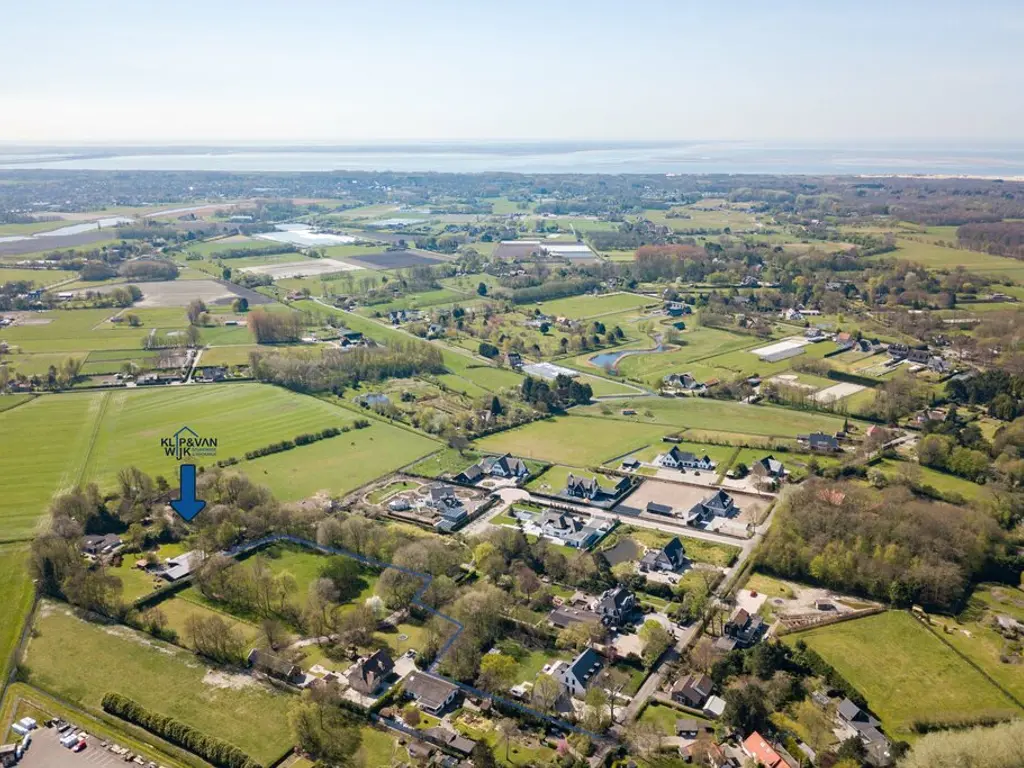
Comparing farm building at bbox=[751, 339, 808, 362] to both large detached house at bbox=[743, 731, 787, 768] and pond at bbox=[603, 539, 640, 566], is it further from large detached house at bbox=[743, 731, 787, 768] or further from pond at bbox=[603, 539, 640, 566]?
large detached house at bbox=[743, 731, 787, 768]

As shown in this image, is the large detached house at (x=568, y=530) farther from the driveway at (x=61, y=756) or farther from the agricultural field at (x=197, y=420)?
the driveway at (x=61, y=756)

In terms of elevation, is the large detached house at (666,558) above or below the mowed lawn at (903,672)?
above

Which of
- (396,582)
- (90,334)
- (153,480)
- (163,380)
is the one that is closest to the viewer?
(396,582)

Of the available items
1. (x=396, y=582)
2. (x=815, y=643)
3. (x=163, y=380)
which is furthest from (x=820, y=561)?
(x=163, y=380)

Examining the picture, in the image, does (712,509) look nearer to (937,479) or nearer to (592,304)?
(937,479)

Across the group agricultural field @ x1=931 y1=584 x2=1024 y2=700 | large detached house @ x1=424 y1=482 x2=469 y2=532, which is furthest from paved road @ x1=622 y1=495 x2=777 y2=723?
large detached house @ x1=424 y1=482 x2=469 y2=532

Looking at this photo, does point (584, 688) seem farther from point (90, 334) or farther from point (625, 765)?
point (90, 334)

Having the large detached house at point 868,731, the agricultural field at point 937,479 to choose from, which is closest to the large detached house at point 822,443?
the agricultural field at point 937,479
